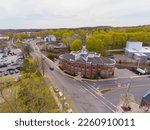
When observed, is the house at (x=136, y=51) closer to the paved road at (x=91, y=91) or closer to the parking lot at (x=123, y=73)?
the parking lot at (x=123, y=73)

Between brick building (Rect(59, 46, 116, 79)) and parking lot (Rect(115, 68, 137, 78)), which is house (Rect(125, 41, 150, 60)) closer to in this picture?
parking lot (Rect(115, 68, 137, 78))

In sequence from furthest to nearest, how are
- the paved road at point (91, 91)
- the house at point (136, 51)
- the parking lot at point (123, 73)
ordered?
the house at point (136, 51)
the parking lot at point (123, 73)
the paved road at point (91, 91)

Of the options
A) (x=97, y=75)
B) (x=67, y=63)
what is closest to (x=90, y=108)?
(x=97, y=75)

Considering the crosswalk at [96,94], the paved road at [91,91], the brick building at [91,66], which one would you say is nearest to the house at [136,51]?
the paved road at [91,91]

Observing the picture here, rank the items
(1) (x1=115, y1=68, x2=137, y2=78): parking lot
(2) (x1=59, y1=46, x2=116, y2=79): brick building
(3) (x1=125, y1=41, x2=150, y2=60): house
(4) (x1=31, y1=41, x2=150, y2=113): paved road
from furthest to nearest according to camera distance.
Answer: (3) (x1=125, y1=41, x2=150, y2=60): house
(1) (x1=115, y1=68, x2=137, y2=78): parking lot
(2) (x1=59, y1=46, x2=116, y2=79): brick building
(4) (x1=31, y1=41, x2=150, y2=113): paved road

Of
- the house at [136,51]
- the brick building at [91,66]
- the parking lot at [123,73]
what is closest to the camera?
the brick building at [91,66]

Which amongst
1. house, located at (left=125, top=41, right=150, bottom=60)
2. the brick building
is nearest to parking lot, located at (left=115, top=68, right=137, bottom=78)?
the brick building

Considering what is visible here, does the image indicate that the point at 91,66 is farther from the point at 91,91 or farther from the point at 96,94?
the point at 96,94
